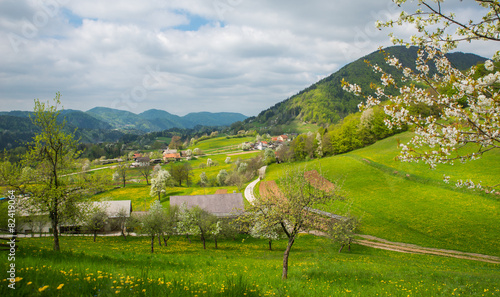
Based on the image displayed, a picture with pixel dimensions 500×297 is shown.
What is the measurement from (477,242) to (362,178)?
31.1m

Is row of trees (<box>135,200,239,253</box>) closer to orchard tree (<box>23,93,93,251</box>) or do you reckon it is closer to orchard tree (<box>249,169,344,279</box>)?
orchard tree (<box>23,93,93,251</box>)

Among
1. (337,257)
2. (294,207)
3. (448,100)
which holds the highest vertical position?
(448,100)

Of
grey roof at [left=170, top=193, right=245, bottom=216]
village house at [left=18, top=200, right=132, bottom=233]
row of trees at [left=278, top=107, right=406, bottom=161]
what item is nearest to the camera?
village house at [left=18, top=200, right=132, bottom=233]

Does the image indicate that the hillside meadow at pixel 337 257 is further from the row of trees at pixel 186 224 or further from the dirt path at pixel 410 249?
the row of trees at pixel 186 224

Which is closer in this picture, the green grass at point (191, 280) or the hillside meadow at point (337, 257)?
the green grass at point (191, 280)

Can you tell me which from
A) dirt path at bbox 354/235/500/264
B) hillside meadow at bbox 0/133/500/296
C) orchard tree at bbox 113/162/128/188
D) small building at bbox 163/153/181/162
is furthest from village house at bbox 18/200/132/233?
small building at bbox 163/153/181/162

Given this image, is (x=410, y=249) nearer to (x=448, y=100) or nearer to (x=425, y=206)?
(x=425, y=206)

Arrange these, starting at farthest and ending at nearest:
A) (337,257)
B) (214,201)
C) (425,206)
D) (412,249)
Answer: (214,201) < (425,206) < (412,249) < (337,257)

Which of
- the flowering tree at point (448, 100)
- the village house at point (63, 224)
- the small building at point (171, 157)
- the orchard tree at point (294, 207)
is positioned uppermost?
the flowering tree at point (448, 100)

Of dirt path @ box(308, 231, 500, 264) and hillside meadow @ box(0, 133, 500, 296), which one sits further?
dirt path @ box(308, 231, 500, 264)

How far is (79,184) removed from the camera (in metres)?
22.4

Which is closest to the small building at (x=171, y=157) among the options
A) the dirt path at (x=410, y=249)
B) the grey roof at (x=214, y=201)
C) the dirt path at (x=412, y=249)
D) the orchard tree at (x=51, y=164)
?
the grey roof at (x=214, y=201)

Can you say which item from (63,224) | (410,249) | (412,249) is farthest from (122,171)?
(412,249)

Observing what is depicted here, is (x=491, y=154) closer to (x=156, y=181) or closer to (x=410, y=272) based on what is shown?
(x=410, y=272)
